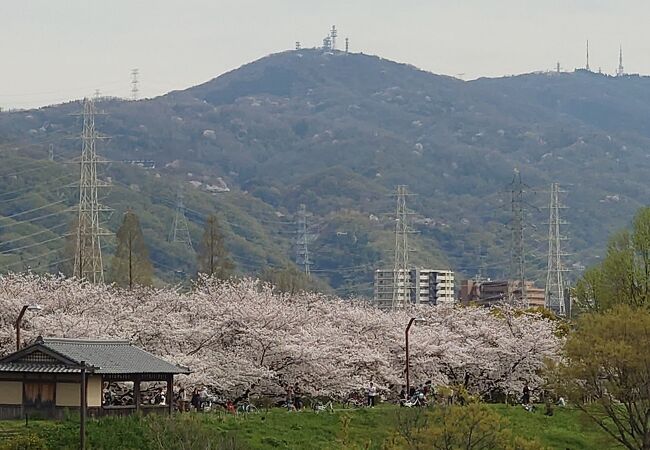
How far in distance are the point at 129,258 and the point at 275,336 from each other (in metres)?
30.0

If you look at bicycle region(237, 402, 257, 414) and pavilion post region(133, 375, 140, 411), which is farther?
bicycle region(237, 402, 257, 414)

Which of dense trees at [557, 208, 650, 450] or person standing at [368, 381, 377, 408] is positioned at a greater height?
dense trees at [557, 208, 650, 450]

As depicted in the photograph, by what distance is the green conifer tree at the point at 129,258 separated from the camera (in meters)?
79.0

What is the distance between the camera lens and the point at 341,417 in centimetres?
4166

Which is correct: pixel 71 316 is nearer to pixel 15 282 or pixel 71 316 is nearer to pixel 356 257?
pixel 15 282

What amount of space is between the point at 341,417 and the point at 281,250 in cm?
15464

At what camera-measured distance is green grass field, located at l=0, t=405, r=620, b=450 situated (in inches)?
1393

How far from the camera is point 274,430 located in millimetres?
41000

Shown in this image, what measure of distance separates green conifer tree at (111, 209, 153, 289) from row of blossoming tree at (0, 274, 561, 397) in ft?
60.8

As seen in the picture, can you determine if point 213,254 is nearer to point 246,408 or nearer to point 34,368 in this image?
point 246,408

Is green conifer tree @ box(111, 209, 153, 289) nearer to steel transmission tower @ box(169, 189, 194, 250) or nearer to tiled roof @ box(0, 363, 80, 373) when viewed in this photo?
tiled roof @ box(0, 363, 80, 373)

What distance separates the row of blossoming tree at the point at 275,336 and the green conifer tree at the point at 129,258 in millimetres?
18542

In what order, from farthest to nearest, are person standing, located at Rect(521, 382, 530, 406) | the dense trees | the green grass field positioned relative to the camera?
person standing, located at Rect(521, 382, 530, 406)
the dense trees
the green grass field

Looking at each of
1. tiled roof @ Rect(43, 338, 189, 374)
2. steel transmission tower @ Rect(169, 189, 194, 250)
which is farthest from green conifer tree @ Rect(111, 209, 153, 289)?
steel transmission tower @ Rect(169, 189, 194, 250)
